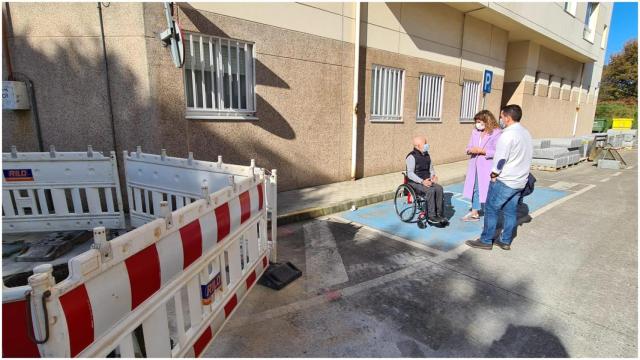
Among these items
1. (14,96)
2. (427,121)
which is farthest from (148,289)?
(427,121)

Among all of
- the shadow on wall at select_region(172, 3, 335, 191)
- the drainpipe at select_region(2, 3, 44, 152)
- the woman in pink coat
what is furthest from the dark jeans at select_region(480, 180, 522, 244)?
the drainpipe at select_region(2, 3, 44, 152)

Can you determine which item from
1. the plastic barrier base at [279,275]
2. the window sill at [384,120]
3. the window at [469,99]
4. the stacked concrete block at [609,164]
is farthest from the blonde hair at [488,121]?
the stacked concrete block at [609,164]

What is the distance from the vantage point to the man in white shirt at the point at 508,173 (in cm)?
393

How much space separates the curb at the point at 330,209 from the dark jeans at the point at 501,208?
91.0 inches

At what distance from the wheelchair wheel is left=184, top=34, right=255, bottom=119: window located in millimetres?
3026

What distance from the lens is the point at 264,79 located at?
606 centimetres

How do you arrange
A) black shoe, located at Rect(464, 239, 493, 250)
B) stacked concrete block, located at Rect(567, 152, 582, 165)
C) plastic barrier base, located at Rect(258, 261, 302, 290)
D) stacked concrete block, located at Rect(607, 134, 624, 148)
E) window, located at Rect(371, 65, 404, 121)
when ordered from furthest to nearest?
stacked concrete block, located at Rect(607, 134, 624, 148)
stacked concrete block, located at Rect(567, 152, 582, 165)
window, located at Rect(371, 65, 404, 121)
black shoe, located at Rect(464, 239, 493, 250)
plastic barrier base, located at Rect(258, 261, 302, 290)

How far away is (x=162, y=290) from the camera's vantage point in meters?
1.79

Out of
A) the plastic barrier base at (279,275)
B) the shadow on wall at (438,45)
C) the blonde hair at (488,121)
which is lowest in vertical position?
the plastic barrier base at (279,275)

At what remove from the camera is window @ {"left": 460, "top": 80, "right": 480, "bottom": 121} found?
10.8 m

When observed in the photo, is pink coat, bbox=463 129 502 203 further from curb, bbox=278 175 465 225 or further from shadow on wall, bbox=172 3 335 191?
shadow on wall, bbox=172 3 335 191

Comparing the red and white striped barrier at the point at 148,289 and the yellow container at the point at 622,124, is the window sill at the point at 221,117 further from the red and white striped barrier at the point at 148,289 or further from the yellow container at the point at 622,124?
the yellow container at the point at 622,124

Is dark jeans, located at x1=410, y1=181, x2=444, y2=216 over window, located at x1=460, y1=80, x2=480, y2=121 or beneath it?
beneath

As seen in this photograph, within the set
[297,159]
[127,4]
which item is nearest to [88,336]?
[127,4]
